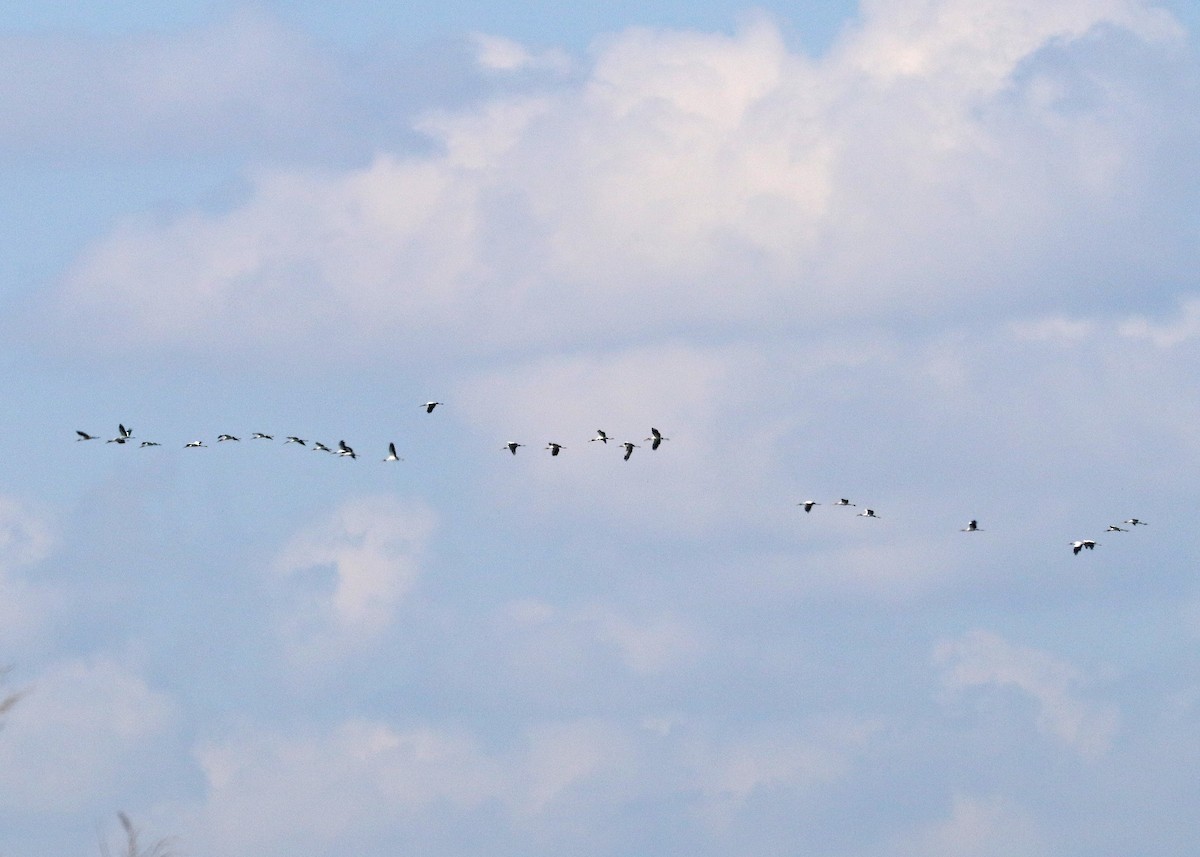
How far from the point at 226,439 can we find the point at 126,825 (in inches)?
5376

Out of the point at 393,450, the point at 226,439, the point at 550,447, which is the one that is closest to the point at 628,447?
the point at 550,447

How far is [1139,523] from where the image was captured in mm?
162000

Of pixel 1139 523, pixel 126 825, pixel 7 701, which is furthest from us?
pixel 1139 523

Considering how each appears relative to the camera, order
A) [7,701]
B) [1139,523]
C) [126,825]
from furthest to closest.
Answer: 1. [1139,523]
2. [7,701]
3. [126,825]

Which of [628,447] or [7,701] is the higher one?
[628,447]

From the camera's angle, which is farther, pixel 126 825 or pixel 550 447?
pixel 550 447

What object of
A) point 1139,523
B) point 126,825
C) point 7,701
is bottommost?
point 126,825

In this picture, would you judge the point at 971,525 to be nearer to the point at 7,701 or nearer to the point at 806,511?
the point at 806,511

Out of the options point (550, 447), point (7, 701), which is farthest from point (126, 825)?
point (550, 447)

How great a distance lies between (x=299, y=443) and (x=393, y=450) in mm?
10548

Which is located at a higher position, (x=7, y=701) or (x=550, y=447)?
(x=550, y=447)

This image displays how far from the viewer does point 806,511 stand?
16862cm

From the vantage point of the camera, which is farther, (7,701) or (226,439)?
(226,439)

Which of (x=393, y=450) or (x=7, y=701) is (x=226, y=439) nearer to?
(x=393, y=450)
